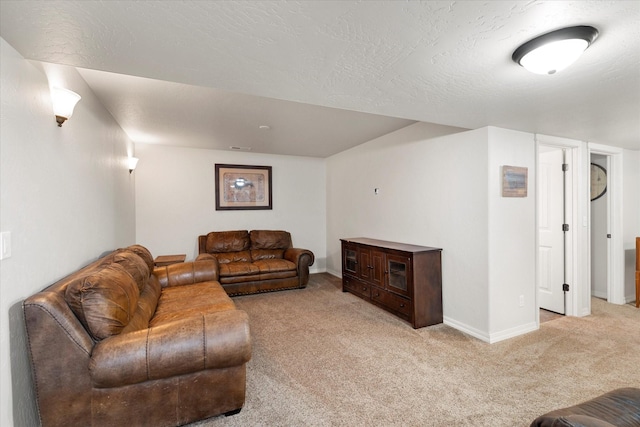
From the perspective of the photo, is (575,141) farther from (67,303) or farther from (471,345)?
(67,303)

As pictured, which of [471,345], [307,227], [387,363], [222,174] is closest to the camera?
[387,363]

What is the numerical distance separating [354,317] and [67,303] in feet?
9.08

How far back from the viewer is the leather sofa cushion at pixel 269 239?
5.25 m

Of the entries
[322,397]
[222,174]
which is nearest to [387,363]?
[322,397]

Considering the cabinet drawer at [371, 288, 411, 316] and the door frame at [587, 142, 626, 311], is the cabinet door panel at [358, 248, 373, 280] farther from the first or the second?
the door frame at [587, 142, 626, 311]

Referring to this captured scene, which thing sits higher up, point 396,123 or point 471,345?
point 396,123

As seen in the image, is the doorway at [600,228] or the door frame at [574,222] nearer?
the door frame at [574,222]

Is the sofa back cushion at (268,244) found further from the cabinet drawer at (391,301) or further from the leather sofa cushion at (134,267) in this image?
the leather sofa cushion at (134,267)

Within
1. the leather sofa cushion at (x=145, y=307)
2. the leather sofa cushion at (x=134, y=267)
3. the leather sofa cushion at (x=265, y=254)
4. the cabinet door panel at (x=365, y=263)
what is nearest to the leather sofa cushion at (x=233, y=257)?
the leather sofa cushion at (x=265, y=254)

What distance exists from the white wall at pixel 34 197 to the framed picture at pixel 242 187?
2728mm

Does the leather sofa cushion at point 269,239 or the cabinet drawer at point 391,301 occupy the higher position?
the leather sofa cushion at point 269,239

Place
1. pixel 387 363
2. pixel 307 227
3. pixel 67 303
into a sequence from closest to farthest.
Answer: pixel 67 303 → pixel 387 363 → pixel 307 227

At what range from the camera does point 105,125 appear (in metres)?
2.90

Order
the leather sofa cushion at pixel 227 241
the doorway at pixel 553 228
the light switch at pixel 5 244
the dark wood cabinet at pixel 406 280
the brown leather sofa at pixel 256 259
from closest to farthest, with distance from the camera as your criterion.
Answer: the light switch at pixel 5 244, the dark wood cabinet at pixel 406 280, the doorway at pixel 553 228, the brown leather sofa at pixel 256 259, the leather sofa cushion at pixel 227 241
